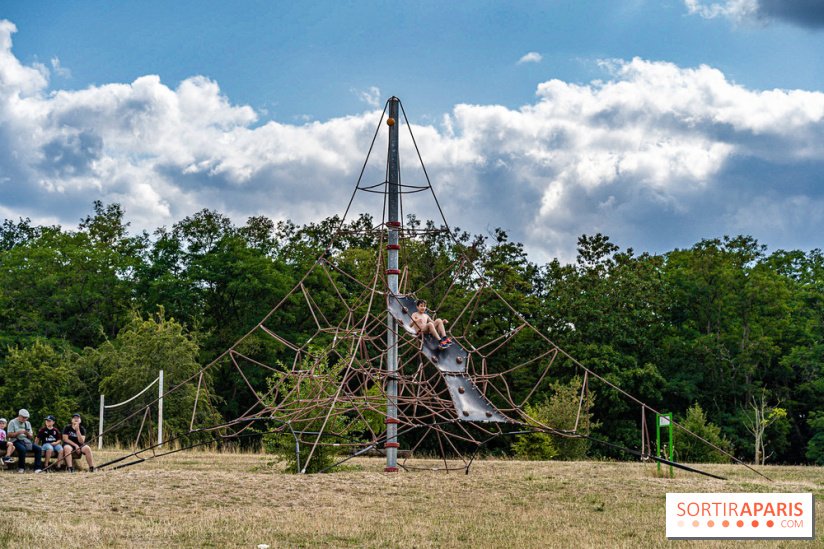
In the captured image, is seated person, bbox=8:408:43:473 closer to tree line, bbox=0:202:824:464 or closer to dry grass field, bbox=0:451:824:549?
dry grass field, bbox=0:451:824:549

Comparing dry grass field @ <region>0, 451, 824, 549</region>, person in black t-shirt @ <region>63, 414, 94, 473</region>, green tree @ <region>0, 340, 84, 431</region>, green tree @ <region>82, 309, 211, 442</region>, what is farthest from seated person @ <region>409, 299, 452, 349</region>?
green tree @ <region>0, 340, 84, 431</region>

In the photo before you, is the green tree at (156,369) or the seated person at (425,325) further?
the green tree at (156,369)

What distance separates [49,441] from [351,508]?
5.98 metres

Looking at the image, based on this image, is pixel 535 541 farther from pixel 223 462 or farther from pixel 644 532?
pixel 223 462

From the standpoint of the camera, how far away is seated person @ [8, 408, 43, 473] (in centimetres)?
1204

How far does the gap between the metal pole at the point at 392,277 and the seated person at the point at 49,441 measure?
4930 mm

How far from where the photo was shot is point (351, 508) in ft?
29.3

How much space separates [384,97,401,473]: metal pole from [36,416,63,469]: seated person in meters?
4.93

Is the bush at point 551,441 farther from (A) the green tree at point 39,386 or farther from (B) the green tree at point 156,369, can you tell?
(A) the green tree at point 39,386

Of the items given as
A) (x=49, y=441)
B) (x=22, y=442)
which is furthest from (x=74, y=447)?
(x=22, y=442)

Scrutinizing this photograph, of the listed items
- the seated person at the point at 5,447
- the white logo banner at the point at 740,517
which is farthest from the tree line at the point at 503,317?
the white logo banner at the point at 740,517

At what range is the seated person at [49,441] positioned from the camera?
1216cm

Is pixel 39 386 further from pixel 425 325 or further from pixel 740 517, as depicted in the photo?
pixel 740 517

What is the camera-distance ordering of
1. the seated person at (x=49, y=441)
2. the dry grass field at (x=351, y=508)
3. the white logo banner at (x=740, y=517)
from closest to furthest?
the dry grass field at (x=351, y=508)
the white logo banner at (x=740, y=517)
the seated person at (x=49, y=441)
